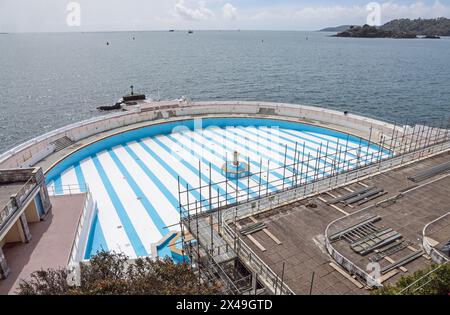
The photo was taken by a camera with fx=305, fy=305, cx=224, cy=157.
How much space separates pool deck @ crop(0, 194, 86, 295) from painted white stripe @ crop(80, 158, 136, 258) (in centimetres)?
194

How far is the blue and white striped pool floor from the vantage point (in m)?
20.5

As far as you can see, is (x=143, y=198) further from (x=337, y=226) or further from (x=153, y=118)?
(x=153, y=118)

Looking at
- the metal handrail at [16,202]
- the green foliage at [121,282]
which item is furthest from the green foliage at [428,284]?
the metal handrail at [16,202]

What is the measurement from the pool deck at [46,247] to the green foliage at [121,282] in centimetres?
461

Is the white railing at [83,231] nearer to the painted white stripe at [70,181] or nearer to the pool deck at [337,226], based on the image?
the painted white stripe at [70,181]

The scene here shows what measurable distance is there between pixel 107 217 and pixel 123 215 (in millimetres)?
1094

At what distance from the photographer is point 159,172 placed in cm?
2798

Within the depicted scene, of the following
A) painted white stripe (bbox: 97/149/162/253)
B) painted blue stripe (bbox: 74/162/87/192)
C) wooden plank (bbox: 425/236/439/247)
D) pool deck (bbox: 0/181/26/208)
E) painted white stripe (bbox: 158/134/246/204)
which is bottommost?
painted white stripe (bbox: 97/149/162/253)

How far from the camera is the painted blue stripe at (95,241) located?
1870cm

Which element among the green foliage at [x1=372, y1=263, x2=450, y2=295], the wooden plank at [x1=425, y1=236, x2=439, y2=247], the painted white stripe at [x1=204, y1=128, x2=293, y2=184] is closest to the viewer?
the green foliage at [x1=372, y1=263, x2=450, y2=295]

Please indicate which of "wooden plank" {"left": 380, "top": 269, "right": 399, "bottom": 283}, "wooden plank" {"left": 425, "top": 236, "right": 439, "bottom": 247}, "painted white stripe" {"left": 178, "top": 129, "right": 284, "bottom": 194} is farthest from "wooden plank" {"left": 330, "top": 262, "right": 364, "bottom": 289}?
"painted white stripe" {"left": 178, "top": 129, "right": 284, "bottom": 194}

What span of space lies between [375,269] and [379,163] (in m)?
11.1

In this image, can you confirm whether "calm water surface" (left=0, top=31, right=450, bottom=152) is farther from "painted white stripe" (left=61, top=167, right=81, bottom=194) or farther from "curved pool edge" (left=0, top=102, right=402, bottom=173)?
"painted white stripe" (left=61, top=167, right=81, bottom=194)

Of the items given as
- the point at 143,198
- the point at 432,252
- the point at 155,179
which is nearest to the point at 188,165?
the point at 155,179
